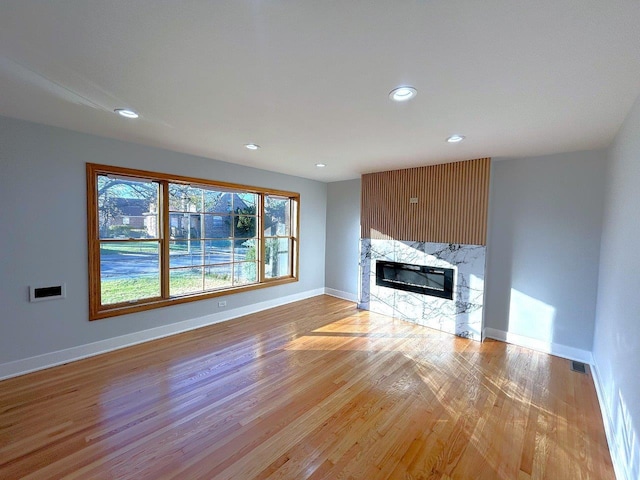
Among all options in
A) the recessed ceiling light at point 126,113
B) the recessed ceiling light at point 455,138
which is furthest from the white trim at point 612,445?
the recessed ceiling light at point 126,113

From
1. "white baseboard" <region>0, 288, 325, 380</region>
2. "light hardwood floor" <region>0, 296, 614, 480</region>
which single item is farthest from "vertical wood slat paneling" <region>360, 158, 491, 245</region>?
"white baseboard" <region>0, 288, 325, 380</region>

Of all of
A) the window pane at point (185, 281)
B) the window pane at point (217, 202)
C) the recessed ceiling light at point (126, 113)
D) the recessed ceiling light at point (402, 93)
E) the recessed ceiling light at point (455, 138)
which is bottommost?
the window pane at point (185, 281)

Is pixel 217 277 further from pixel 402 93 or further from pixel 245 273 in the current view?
pixel 402 93

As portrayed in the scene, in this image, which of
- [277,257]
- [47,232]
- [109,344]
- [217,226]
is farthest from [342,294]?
[47,232]

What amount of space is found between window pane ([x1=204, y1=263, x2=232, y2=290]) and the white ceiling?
7.32 ft

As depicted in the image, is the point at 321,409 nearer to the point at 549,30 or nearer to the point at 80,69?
the point at 549,30

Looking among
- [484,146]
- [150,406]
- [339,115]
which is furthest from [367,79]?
[150,406]

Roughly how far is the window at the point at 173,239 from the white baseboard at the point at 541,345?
3.52 m

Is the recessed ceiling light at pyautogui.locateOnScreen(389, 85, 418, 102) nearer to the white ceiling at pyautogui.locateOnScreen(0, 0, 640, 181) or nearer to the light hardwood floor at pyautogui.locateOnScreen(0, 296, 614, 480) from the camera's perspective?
the white ceiling at pyautogui.locateOnScreen(0, 0, 640, 181)

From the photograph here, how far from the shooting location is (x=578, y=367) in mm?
3098

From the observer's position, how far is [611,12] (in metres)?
1.15

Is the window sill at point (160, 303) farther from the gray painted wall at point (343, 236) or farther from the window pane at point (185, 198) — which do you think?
the gray painted wall at point (343, 236)

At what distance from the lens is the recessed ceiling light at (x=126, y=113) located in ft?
7.57

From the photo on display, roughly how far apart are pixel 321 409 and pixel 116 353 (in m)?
2.57
